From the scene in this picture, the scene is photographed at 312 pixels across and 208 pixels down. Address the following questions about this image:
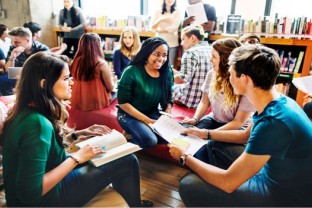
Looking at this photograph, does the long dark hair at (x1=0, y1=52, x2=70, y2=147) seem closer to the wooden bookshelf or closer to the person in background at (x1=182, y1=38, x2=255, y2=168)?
the person in background at (x1=182, y1=38, x2=255, y2=168)

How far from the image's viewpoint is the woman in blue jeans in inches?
35.6

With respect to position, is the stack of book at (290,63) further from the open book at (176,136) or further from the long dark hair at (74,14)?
the long dark hair at (74,14)

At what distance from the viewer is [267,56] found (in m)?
1.07

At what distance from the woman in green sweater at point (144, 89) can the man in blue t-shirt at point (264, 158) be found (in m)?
0.84

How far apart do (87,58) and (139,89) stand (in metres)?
0.72

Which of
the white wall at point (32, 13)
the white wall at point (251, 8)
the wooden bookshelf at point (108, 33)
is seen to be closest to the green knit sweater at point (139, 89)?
the wooden bookshelf at point (108, 33)

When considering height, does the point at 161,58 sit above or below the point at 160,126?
above

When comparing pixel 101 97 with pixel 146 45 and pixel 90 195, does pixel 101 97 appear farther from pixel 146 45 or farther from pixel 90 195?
pixel 90 195

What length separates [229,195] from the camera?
111 cm

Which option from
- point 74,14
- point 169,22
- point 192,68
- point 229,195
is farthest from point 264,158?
point 74,14

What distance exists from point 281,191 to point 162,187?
98 centimetres

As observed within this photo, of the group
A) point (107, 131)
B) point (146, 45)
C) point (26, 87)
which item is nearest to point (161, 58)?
point (146, 45)

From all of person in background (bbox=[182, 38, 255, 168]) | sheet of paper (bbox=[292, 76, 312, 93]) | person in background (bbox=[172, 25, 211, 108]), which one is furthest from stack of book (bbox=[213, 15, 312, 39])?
person in background (bbox=[182, 38, 255, 168])

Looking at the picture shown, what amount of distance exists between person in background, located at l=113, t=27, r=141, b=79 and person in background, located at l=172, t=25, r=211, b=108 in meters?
0.95
